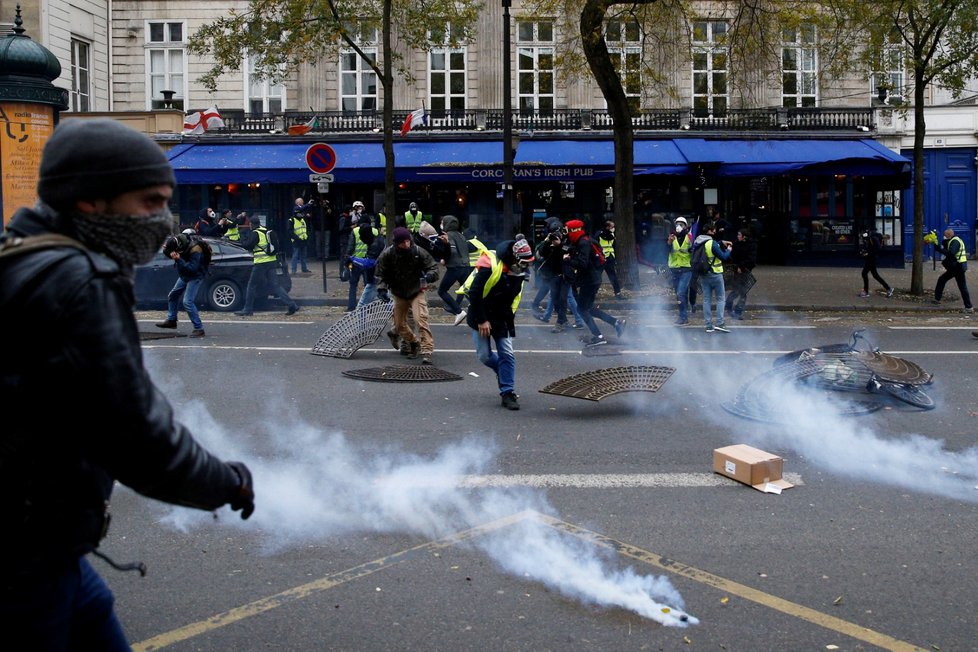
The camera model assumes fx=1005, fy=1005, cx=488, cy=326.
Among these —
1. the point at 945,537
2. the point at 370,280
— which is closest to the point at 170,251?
the point at 370,280

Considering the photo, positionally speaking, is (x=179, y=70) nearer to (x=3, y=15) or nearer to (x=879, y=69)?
(x=3, y=15)

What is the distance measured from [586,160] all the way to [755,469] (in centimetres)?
2119

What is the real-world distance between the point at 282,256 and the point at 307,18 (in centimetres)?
570

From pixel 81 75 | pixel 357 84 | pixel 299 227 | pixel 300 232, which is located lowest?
pixel 300 232

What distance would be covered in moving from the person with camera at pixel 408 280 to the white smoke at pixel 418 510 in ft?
13.5

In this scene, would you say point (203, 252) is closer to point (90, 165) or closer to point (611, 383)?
point (611, 383)

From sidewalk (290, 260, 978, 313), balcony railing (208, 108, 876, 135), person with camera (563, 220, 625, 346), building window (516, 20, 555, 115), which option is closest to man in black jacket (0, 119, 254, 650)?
person with camera (563, 220, 625, 346)

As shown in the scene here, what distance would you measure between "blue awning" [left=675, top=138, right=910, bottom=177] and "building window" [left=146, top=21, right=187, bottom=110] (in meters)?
14.9

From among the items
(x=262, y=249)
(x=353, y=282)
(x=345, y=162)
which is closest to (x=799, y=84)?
(x=345, y=162)

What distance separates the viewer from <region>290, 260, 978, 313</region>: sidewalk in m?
19.0

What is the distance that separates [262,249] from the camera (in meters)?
16.9

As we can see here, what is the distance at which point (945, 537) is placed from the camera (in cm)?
551

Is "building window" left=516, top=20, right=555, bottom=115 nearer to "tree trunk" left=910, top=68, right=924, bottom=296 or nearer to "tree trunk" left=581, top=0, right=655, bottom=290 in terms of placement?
"tree trunk" left=581, top=0, right=655, bottom=290

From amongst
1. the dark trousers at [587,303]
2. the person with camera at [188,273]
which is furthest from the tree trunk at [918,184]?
the person with camera at [188,273]
